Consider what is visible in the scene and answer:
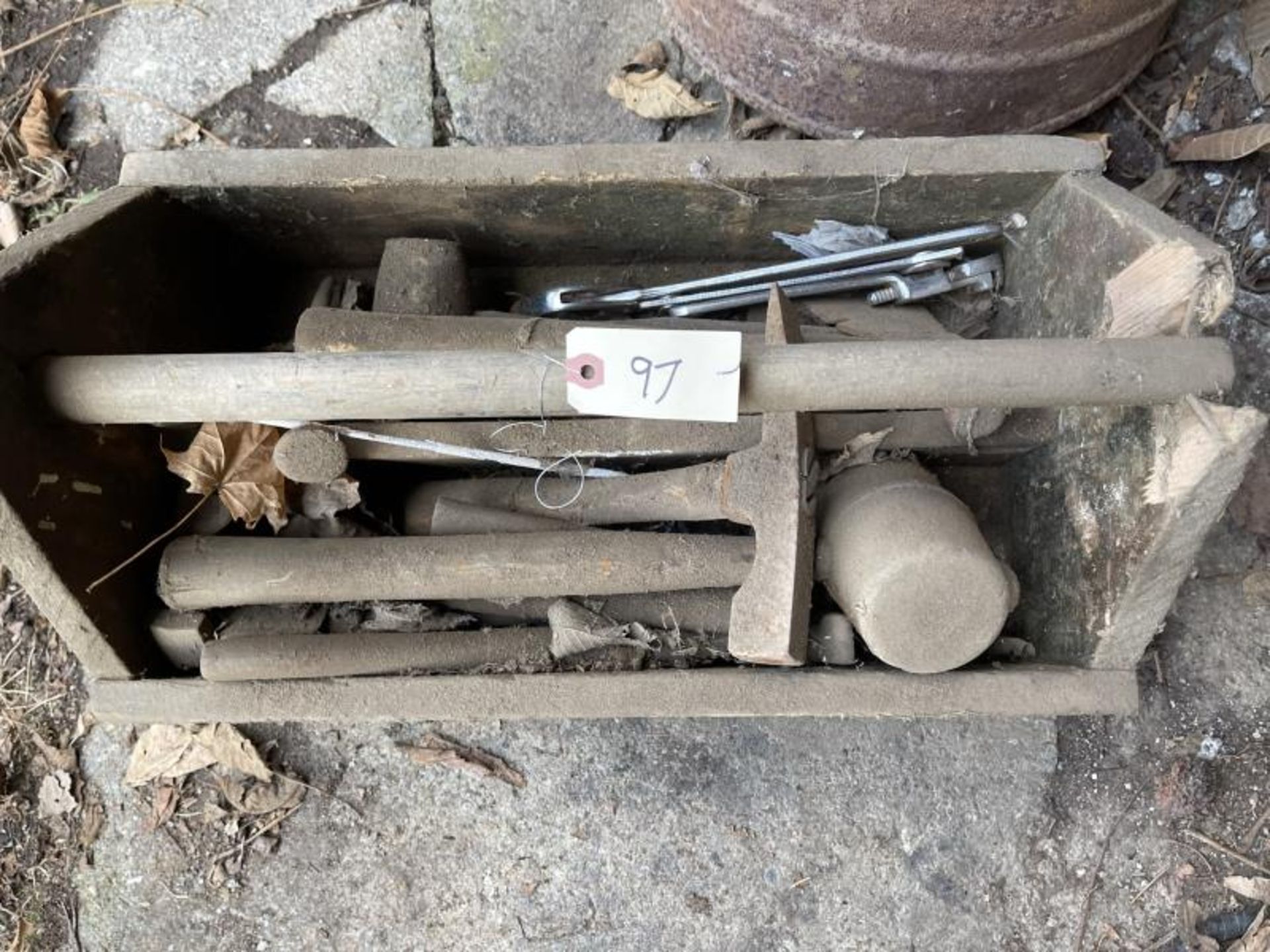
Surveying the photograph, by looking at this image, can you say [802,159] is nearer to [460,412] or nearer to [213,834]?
[460,412]

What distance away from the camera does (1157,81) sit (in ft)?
6.94

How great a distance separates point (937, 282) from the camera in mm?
1720

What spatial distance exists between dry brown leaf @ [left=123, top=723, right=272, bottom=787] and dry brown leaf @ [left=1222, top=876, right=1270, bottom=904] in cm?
188

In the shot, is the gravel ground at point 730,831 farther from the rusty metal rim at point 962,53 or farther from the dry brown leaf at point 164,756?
the rusty metal rim at point 962,53

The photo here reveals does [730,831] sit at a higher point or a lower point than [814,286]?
lower

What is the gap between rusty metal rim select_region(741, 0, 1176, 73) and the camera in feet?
5.34

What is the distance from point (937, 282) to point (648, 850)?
120 cm

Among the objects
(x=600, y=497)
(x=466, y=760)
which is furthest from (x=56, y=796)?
(x=600, y=497)

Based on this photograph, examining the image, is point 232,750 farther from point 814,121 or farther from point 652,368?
point 814,121

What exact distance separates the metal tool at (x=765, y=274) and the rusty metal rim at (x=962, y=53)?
27 cm

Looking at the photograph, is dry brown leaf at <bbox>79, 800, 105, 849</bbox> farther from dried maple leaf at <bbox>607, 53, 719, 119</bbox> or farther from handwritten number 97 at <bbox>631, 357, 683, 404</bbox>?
dried maple leaf at <bbox>607, 53, 719, 119</bbox>

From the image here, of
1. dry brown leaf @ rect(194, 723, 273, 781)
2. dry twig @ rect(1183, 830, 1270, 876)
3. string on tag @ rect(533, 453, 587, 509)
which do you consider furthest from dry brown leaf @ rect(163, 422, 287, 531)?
dry twig @ rect(1183, 830, 1270, 876)

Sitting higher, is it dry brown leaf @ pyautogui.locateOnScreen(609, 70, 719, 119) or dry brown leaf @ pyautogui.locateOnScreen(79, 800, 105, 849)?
dry brown leaf @ pyautogui.locateOnScreen(609, 70, 719, 119)

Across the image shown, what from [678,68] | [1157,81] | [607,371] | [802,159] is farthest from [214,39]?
[1157,81]
